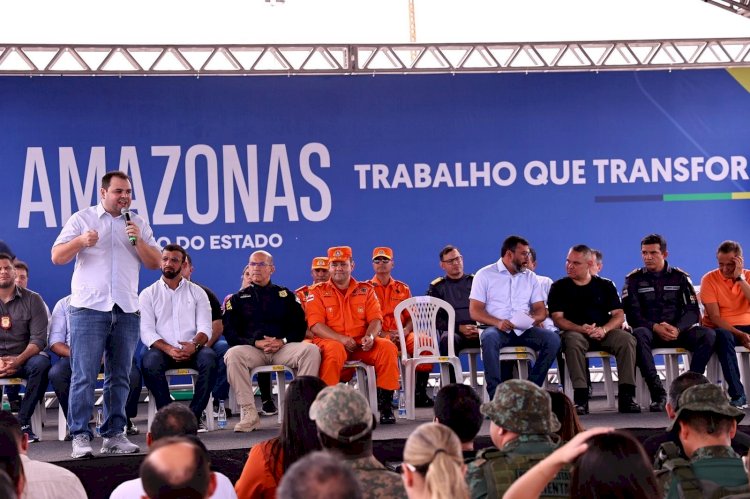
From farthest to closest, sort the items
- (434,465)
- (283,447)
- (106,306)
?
(106,306) < (283,447) < (434,465)

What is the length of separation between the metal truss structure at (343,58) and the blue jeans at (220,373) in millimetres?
2410

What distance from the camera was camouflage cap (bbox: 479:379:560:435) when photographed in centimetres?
296

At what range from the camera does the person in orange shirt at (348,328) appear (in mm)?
6945

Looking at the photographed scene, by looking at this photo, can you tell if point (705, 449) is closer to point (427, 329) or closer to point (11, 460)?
point (11, 460)

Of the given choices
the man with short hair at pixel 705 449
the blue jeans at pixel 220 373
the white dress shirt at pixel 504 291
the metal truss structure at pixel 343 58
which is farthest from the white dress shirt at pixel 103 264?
the man with short hair at pixel 705 449

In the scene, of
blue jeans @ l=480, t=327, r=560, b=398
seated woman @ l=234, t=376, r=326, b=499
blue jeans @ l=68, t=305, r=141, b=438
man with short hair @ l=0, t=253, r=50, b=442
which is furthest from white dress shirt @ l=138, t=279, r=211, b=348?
seated woman @ l=234, t=376, r=326, b=499

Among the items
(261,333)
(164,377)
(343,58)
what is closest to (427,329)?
(261,333)

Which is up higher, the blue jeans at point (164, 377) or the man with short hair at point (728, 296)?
the man with short hair at point (728, 296)

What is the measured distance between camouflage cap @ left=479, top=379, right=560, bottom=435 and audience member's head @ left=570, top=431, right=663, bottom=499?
697 millimetres

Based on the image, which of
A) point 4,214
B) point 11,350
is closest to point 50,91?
point 4,214

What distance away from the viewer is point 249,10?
419 inches

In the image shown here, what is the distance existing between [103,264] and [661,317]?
4.10 metres

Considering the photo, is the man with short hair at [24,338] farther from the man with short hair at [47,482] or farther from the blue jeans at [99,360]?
the man with short hair at [47,482]

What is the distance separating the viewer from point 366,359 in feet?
23.3
